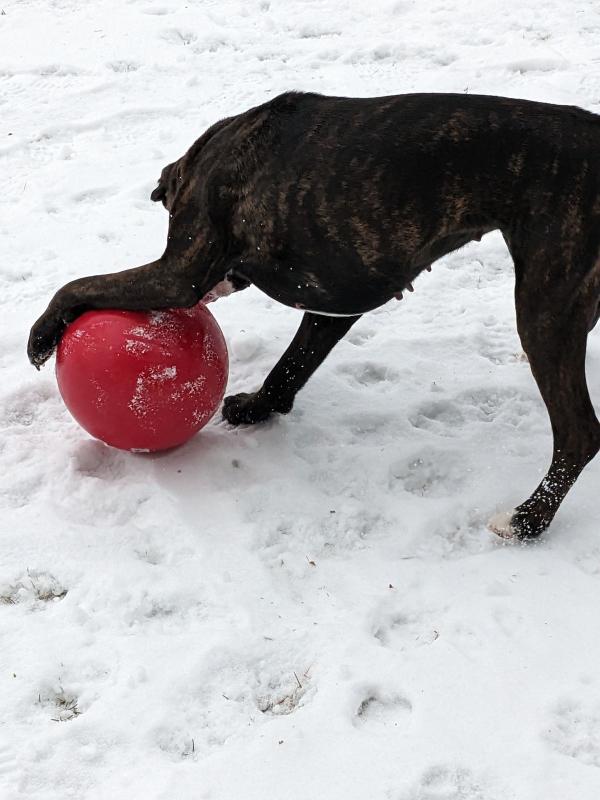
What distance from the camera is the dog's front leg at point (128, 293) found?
13.0 feet

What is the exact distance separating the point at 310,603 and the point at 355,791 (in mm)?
834

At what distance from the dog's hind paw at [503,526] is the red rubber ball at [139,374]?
1276mm

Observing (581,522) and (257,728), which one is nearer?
(257,728)

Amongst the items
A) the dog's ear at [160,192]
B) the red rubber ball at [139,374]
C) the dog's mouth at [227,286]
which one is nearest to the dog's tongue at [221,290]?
the dog's mouth at [227,286]

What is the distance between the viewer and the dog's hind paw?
12.9 ft

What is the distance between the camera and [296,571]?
3756mm

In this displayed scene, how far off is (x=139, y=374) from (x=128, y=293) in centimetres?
35

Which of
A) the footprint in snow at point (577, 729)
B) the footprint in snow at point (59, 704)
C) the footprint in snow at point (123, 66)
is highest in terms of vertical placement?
the footprint in snow at point (123, 66)

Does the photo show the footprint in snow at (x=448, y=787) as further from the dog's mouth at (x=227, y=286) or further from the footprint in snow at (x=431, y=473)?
the dog's mouth at (x=227, y=286)

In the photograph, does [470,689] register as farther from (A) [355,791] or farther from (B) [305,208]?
(B) [305,208]

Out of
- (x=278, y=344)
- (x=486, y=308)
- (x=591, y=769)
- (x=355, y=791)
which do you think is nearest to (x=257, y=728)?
(x=355, y=791)

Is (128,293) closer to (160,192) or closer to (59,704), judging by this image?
(160,192)

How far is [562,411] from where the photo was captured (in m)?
3.78

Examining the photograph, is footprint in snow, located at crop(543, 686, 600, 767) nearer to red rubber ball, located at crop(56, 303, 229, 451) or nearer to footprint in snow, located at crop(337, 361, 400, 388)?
red rubber ball, located at crop(56, 303, 229, 451)
